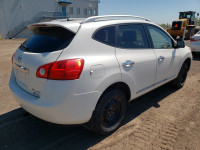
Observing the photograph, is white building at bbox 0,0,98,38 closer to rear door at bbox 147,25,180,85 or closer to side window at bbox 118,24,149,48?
rear door at bbox 147,25,180,85

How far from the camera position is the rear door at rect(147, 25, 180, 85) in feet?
10.8

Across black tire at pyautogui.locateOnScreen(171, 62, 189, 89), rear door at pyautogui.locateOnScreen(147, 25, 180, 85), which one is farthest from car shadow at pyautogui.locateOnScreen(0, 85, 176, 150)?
black tire at pyautogui.locateOnScreen(171, 62, 189, 89)

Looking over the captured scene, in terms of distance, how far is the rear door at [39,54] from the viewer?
203 centimetres

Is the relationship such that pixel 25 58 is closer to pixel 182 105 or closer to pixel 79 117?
pixel 79 117

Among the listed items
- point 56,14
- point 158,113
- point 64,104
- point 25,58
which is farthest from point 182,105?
point 56,14

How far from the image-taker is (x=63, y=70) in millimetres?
1933

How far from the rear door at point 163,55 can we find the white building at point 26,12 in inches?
942

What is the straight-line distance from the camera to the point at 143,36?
10.2 ft

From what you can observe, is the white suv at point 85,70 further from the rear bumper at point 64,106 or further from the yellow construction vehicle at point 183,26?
the yellow construction vehicle at point 183,26

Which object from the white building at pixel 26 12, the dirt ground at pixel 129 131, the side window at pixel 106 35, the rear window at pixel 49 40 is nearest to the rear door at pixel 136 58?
the side window at pixel 106 35

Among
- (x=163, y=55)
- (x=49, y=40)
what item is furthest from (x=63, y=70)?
(x=163, y=55)

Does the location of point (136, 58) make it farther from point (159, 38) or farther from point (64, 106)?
point (64, 106)

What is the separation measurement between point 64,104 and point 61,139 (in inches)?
35.9

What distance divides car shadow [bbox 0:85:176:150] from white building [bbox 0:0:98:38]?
77.0 feet
